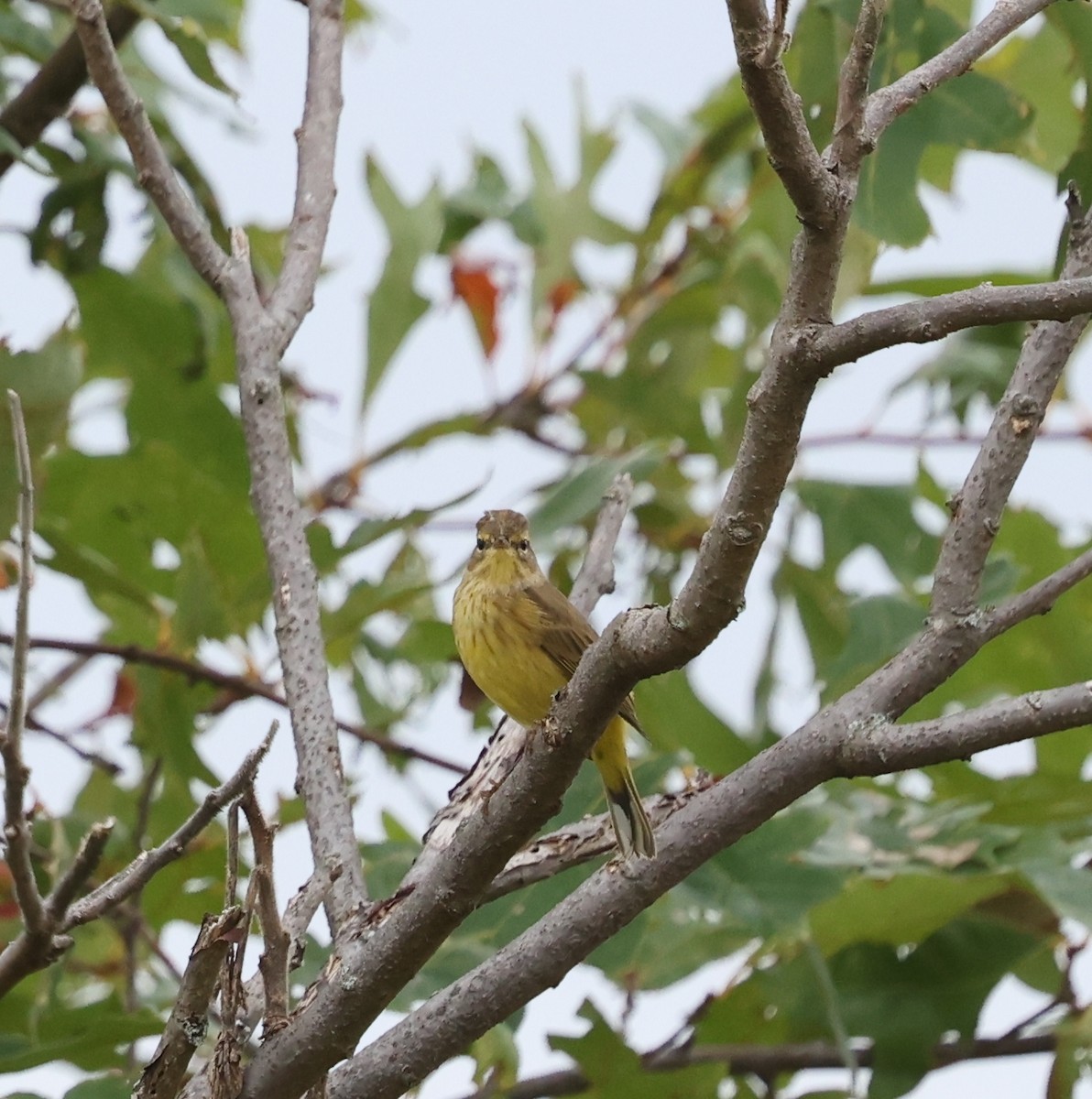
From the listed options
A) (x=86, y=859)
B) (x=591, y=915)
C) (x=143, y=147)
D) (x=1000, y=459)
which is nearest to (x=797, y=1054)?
(x=591, y=915)

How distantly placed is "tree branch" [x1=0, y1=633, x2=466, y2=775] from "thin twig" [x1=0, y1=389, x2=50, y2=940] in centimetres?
129

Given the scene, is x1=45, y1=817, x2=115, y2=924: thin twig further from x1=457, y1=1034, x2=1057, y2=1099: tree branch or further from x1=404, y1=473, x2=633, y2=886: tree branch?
x1=457, y1=1034, x2=1057, y2=1099: tree branch

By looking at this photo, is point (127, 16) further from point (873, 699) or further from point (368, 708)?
point (873, 699)

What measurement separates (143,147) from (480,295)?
1.68m

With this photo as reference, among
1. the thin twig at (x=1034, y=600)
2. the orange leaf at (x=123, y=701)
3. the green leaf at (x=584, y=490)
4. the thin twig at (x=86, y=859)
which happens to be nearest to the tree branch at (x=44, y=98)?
the green leaf at (x=584, y=490)

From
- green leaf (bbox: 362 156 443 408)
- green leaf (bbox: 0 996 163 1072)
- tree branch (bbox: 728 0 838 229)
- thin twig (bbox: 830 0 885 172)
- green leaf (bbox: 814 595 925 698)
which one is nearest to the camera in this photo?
tree branch (bbox: 728 0 838 229)

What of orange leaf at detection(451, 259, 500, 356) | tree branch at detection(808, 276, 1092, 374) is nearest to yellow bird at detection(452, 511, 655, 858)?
orange leaf at detection(451, 259, 500, 356)

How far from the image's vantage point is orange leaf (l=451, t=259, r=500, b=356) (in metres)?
4.16

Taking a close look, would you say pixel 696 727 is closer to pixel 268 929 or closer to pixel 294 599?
pixel 294 599

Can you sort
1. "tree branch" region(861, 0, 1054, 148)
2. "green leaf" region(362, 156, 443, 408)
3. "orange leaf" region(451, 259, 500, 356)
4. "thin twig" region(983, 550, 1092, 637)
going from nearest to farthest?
"tree branch" region(861, 0, 1054, 148)
"thin twig" region(983, 550, 1092, 637)
"green leaf" region(362, 156, 443, 408)
"orange leaf" region(451, 259, 500, 356)

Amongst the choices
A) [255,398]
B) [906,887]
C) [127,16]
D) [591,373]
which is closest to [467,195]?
[591,373]

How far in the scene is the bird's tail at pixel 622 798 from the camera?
1996 mm

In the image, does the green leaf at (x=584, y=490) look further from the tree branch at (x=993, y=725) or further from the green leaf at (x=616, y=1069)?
the tree branch at (x=993, y=725)

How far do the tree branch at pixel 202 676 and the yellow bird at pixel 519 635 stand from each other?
0.21m
